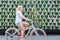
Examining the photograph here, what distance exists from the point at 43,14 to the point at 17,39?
4635mm

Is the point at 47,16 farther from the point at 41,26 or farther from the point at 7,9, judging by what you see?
the point at 7,9

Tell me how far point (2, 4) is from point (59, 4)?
3.07 metres

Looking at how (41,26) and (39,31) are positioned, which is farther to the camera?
(41,26)

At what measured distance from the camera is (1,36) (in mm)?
15555

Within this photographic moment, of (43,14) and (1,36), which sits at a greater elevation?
(43,14)

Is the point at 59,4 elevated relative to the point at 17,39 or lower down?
elevated

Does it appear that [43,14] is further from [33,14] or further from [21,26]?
[21,26]

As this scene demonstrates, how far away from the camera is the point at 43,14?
16.0 m

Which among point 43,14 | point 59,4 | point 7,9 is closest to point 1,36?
point 7,9

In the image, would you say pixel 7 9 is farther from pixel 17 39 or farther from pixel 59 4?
pixel 17 39

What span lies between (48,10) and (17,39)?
481cm

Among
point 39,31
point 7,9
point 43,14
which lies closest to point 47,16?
point 43,14

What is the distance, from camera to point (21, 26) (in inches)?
447

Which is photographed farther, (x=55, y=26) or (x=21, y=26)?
(x=55, y=26)
